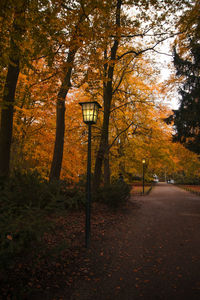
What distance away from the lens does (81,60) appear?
818 centimetres

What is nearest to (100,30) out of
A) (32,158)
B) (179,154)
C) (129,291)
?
(129,291)

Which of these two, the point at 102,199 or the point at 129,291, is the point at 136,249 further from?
the point at 102,199

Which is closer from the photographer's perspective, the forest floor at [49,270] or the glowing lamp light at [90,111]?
the forest floor at [49,270]

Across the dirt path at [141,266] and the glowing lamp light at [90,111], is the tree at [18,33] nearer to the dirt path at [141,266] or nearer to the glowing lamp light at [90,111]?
the glowing lamp light at [90,111]

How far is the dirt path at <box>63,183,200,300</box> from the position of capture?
133 inches

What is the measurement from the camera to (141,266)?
4.41 meters

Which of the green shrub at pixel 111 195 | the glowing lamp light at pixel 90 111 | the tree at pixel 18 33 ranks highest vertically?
the tree at pixel 18 33

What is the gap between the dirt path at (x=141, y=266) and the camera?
11.1ft

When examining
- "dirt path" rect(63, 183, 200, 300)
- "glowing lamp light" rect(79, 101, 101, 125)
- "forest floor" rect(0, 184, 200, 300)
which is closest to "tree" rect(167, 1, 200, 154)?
"dirt path" rect(63, 183, 200, 300)

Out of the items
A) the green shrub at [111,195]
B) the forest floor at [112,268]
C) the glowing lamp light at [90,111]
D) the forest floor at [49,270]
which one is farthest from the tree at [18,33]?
the green shrub at [111,195]

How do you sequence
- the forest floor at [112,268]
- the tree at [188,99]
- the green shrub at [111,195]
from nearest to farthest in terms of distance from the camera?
the forest floor at [112,268]
the green shrub at [111,195]
the tree at [188,99]

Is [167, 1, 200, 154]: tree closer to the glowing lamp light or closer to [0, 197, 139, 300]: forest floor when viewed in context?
the glowing lamp light

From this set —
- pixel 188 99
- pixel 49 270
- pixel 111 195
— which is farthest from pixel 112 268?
pixel 188 99

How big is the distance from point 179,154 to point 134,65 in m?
11.4
